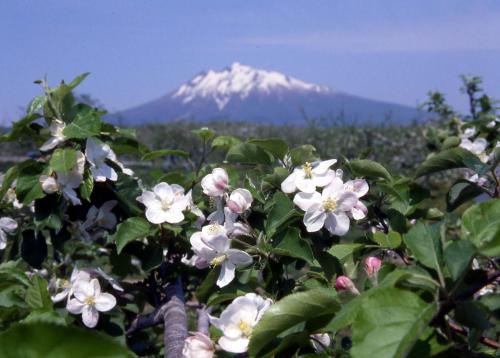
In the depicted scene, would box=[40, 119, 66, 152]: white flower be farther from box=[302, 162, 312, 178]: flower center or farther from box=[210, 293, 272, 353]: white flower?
box=[210, 293, 272, 353]: white flower

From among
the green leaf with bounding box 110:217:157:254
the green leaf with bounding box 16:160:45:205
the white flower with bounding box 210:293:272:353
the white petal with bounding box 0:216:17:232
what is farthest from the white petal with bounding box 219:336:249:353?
the white petal with bounding box 0:216:17:232

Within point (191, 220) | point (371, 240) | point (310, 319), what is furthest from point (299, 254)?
point (191, 220)

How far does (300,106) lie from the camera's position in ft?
33.6

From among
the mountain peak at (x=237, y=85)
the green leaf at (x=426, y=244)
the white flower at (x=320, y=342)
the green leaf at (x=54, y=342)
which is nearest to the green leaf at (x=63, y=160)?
the white flower at (x=320, y=342)

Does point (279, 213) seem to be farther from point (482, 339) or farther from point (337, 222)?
point (482, 339)

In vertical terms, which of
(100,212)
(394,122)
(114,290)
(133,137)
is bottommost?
(394,122)

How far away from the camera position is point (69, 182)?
5.80 feet

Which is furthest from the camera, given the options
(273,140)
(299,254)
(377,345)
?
(273,140)

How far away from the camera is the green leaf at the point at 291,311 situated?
881mm

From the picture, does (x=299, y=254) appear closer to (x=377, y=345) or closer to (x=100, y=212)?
(x=377, y=345)

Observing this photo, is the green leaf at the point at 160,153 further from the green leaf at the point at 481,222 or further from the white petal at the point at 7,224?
the green leaf at the point at 481,222

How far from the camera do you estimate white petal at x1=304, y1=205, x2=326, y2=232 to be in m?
1.26

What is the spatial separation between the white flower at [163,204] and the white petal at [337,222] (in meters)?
0.53

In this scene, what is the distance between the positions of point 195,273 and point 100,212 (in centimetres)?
33
